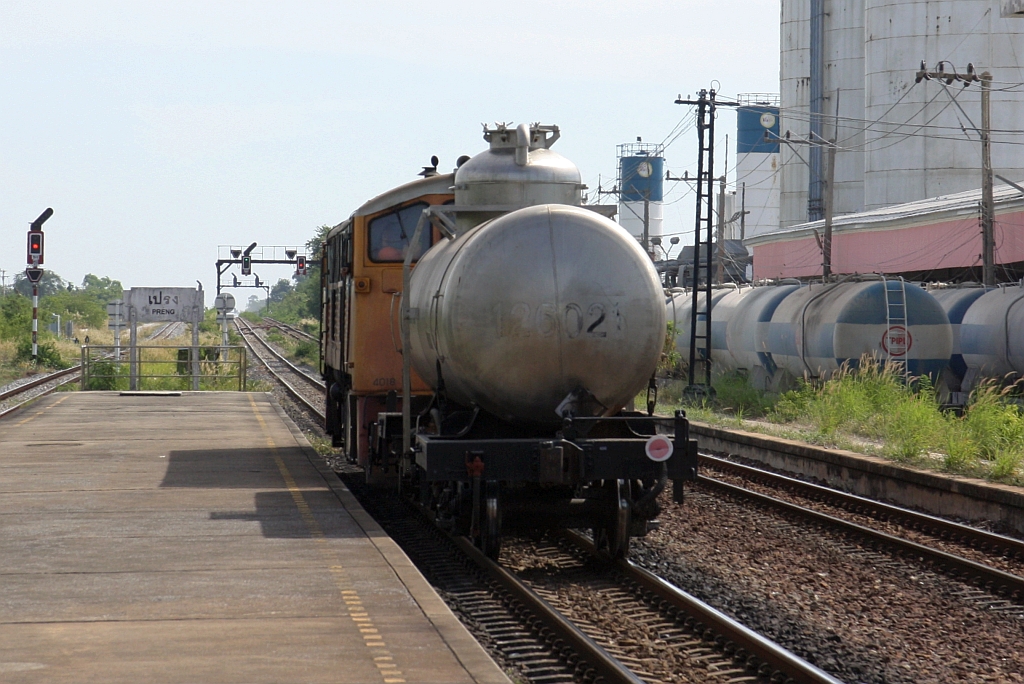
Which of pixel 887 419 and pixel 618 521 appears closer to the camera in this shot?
pixel 618 521

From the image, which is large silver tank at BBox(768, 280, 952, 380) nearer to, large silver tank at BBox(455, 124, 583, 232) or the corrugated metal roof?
large silver tank at BBox(455, 124, 583, 232)

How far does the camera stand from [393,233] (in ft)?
41.3

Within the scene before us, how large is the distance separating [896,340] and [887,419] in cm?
343

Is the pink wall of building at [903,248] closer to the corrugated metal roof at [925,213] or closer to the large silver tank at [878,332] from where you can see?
the corrugated metal roof at [925,213]

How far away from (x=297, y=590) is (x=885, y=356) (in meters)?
15.4

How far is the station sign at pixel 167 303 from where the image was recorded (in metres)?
30.3

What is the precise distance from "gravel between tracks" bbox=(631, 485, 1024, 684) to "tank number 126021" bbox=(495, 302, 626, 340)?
6.53 ft

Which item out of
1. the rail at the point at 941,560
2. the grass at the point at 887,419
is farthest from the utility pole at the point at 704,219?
the rail at the point at 941,560

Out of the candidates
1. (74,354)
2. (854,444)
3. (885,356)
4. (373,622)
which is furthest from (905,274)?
(373,622)

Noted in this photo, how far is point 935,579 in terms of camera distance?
930 cm

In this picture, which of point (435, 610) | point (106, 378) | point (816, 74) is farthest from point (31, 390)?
point (816, 74)

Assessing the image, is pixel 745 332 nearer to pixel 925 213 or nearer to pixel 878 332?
pixel 878 332

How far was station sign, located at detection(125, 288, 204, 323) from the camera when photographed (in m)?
30.3

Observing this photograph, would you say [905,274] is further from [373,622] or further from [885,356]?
[373,622]
